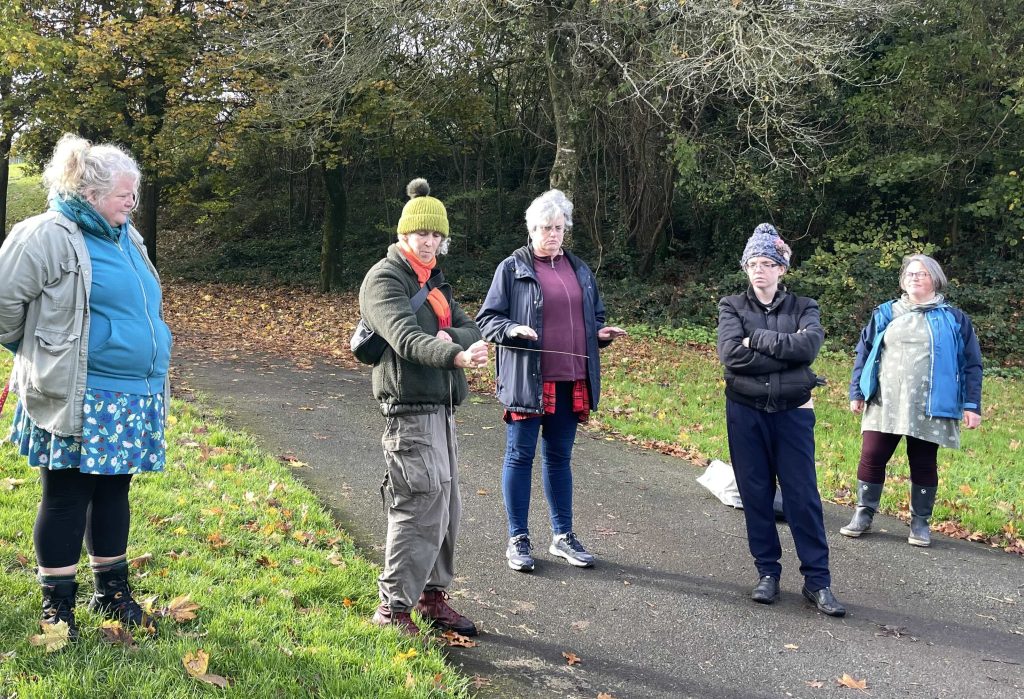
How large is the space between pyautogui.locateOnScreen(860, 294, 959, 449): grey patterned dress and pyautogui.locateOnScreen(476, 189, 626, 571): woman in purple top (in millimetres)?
2173

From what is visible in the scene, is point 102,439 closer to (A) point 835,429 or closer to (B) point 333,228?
(A) point 835,429

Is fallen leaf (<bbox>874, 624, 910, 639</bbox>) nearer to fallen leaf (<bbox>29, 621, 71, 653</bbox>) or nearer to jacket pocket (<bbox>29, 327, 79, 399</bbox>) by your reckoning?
fallen leaf (<bbox>29, 621, 71, 653</bbox>)

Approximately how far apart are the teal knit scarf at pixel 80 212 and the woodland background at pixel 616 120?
29.9 feet

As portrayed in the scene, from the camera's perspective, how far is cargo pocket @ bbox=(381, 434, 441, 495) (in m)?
3.81

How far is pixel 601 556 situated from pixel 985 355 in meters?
14.2

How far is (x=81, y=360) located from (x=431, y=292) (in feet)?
4.92

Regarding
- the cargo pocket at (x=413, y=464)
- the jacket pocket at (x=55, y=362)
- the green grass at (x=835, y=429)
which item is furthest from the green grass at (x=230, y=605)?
the green grass at (x=835, y=429)

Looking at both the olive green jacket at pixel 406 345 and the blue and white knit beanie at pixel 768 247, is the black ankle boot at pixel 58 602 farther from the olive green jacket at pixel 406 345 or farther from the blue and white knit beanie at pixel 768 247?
the blue and white knit beanie at pixel 768 247

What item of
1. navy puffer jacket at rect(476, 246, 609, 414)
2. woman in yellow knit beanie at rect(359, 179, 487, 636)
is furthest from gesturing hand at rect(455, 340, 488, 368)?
navy puffer jacket at rect(476, 246, 609, 414)

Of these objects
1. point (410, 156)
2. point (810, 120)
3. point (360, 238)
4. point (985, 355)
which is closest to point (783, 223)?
point (810, 120)

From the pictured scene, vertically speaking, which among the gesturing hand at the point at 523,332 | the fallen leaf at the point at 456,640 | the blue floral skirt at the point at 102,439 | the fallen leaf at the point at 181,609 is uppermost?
the gesturing hand at the point at 523,332

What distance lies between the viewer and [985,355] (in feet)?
54.1

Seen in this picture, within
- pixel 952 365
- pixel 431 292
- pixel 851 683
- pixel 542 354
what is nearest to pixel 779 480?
pixel 851 683

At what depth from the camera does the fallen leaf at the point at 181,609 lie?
3.70 metres
